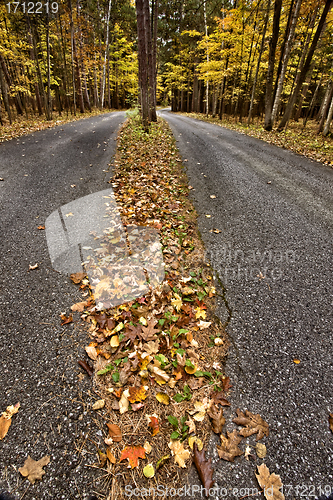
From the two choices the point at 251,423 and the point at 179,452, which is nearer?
the point at 179,452

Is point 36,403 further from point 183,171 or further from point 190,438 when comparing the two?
point 183,171

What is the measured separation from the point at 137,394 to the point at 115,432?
0.28 metres

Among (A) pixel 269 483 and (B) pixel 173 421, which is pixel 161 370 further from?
(A) pixel 269 483

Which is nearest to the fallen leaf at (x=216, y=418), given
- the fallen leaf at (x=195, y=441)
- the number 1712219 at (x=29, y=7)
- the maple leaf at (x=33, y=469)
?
the fallen leaf at (x=195, y=441)

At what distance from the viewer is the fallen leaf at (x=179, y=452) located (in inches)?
57.5

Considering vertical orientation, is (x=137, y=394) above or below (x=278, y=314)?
below

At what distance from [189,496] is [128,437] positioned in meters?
0.49

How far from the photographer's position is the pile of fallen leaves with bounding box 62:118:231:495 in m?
1.48

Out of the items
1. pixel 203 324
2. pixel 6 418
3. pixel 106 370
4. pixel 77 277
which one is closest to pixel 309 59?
pixel 203 324

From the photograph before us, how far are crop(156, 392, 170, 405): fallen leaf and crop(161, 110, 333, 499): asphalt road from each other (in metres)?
0.42

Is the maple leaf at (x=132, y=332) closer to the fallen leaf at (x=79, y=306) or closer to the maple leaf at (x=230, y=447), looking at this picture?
the fallen leaf at (x=79, y=306)

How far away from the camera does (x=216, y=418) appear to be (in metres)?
1.65

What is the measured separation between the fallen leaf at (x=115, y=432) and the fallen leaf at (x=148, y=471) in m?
0.23

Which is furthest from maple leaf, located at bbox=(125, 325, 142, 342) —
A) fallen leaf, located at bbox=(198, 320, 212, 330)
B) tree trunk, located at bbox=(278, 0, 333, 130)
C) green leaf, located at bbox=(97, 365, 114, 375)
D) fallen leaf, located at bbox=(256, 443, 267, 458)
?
tree trunk, located at bbox=(278, 0, 333, 130)
